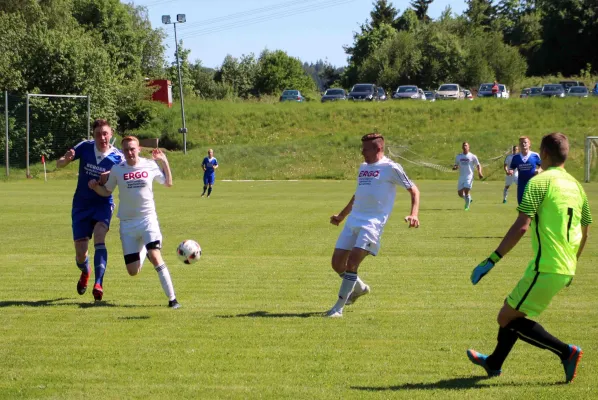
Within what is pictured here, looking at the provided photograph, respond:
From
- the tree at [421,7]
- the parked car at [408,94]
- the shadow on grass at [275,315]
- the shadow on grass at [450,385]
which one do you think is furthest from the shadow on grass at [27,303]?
the tree at [421,7]

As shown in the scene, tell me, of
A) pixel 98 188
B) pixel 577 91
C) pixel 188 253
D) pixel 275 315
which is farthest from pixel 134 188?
pixel 577 91

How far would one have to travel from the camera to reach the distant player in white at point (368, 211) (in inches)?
346

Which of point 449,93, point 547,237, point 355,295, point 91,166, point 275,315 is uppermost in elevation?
point 449,93

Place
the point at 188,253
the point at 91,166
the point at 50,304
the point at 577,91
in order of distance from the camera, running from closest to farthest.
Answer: the point at 188,253
the point at 50,304
the point at 91,166
the point at 577,91

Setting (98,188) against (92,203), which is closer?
(98,188)

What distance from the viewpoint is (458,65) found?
81500 mm

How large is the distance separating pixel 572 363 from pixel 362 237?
299 cm

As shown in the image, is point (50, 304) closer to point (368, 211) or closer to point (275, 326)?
point (275, 326)

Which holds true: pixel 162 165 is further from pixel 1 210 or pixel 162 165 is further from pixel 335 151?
pixel 335 151

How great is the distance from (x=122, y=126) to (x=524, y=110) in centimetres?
2909

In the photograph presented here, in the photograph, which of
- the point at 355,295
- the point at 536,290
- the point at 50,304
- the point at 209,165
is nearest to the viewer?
the point at 536,290

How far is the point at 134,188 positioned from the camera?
922 cm

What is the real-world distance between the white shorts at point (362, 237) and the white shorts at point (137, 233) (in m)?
2.03

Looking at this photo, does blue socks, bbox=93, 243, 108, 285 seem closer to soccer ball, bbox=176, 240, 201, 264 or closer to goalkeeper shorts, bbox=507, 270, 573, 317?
soccer ball, bbox=176, 240, 201, 264
